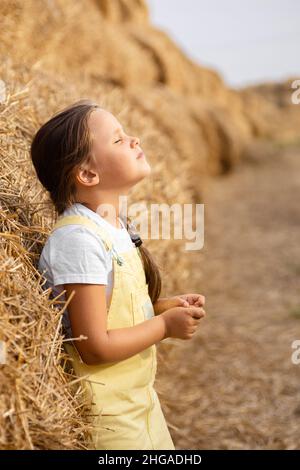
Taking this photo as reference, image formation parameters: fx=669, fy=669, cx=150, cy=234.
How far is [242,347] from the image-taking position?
392 cm

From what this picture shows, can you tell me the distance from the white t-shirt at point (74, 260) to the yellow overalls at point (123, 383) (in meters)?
0.02

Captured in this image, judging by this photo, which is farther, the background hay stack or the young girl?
the young girl

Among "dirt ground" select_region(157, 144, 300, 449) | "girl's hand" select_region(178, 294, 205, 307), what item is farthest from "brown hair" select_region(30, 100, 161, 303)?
"dirt ground" select_region(157, 144, 300, 449)

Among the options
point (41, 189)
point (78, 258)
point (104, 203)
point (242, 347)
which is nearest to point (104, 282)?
point (78, 258)

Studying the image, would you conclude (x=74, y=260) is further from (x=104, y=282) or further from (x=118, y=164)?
(x=118, y=164)

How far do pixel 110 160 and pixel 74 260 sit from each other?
27 cm

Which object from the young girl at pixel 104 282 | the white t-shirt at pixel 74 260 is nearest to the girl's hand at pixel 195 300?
the young girl at pixel 104 282

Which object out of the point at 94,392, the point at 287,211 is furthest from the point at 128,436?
the point at 287,211

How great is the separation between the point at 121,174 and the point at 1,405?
2.04 ft

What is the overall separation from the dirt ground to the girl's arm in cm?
96

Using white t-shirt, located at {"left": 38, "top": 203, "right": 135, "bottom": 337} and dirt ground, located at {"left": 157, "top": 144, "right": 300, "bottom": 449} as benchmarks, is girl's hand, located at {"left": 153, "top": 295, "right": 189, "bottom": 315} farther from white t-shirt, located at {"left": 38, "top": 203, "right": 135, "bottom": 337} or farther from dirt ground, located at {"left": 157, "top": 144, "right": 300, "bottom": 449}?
dirt ground, located at {"left": 157, "top": 144, "right": 300, "bottom": 449}

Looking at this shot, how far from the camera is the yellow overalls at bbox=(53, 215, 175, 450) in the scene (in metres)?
1.50
